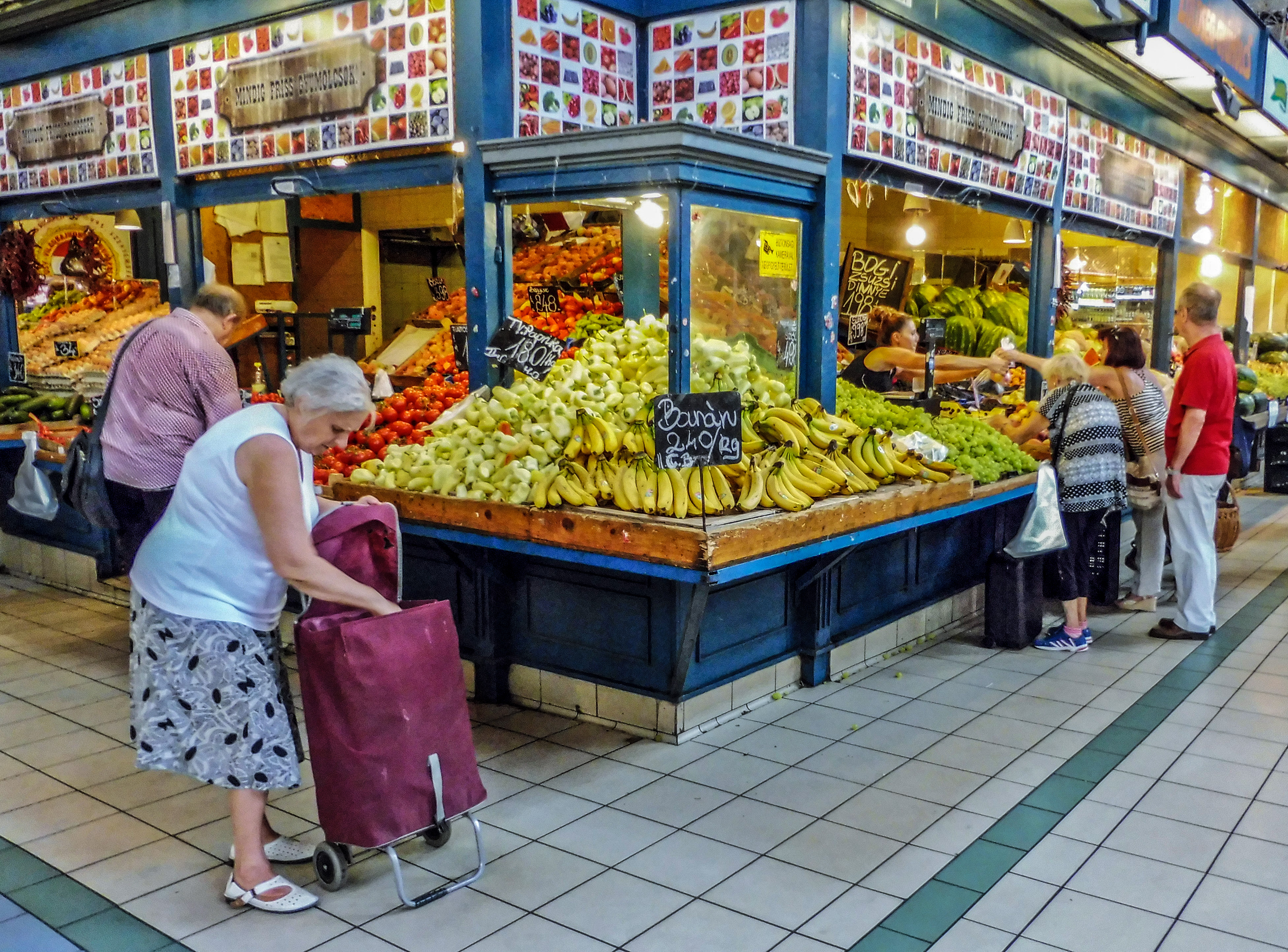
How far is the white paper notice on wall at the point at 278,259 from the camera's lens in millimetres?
10273

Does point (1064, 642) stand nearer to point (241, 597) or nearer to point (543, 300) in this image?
point (543, 300)

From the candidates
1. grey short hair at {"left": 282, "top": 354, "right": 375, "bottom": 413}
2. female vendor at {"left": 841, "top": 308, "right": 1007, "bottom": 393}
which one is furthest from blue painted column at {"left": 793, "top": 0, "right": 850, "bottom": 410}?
grey short hair at {"left": 282, "top": 354, "right": 375, "bottom": 413}

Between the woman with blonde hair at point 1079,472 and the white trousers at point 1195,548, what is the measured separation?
0.45 metres

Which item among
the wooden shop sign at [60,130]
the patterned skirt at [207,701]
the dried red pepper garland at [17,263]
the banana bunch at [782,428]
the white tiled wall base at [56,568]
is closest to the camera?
the patterned skirt at [207,701]

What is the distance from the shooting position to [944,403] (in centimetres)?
793

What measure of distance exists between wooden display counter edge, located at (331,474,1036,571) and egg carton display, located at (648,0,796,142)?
2.16 meters

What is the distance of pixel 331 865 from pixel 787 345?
11.7 feet

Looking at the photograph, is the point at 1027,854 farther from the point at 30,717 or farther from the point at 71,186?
the point at 71,186

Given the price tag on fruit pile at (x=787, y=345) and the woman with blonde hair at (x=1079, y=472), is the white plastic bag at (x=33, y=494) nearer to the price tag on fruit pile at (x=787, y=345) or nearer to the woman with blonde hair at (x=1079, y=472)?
the price tag on fruit pile at (x=787, y=345)

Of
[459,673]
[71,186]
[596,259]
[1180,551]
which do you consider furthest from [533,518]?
[71,186]

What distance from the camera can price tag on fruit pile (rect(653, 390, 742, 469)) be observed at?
4184 millimetres

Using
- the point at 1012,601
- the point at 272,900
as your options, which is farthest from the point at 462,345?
the point at 1012,601

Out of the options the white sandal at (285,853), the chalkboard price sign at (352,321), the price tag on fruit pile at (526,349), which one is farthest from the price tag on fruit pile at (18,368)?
the white sandal at (285,853)

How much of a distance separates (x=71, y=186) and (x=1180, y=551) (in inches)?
328
